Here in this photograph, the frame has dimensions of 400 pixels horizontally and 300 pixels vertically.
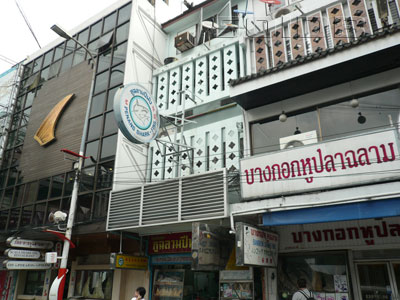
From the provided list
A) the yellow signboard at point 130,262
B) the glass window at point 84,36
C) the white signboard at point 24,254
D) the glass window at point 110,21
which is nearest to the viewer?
the yellow signboard at point 130,262

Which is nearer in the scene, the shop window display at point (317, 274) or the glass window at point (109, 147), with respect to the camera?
the shop window display at point (317, 274)

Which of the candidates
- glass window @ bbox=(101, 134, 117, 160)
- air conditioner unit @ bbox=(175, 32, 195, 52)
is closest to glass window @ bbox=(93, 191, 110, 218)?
glass window @ bbox=(101, 134, 117, 160)

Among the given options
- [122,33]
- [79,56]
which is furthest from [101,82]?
[79,56]

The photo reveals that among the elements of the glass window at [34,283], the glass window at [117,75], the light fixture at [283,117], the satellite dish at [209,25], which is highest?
the satellite dish at [209,25]

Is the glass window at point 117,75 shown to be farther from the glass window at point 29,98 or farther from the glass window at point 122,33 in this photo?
the glass window at point 29,98

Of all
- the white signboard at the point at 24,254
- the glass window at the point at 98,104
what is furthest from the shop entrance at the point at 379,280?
the glass window at the point at 98,104

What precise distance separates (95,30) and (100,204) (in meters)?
10.4

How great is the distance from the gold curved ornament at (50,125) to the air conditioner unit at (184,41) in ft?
20.6

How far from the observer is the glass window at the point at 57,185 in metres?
14.9

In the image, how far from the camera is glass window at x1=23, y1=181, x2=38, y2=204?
52.3 feet

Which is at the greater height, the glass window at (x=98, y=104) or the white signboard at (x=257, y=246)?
the glass window at (x=98, y=104)

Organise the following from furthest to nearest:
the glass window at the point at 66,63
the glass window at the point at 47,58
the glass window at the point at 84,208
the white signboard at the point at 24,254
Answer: the glass window at the point at 47,58 → the glass window at the point at 66,63 → the glass window at the point at 84,208 → the white signboard at the point at 24,254

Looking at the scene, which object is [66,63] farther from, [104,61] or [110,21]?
[110,21]

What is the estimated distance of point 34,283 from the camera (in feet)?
53.1
